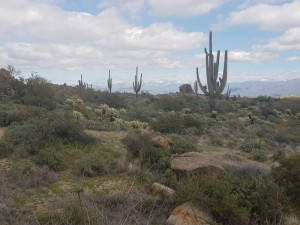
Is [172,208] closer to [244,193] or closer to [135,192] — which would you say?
[135,192]

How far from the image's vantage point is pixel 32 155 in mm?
8844

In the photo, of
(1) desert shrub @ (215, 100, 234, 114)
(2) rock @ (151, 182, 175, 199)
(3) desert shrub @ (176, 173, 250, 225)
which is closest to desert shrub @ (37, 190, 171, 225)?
(2) rock @ (151, 182, 175, 199)

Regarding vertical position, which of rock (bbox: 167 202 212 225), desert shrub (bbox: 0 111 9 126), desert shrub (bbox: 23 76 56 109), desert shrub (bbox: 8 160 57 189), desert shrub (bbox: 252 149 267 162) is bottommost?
desert shrub (bbox: 252 149 267 162)

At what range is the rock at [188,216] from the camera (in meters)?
5.20

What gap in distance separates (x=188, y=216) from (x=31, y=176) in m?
4.01

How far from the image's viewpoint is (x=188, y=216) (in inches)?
209

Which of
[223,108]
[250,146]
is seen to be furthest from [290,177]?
[223,108]

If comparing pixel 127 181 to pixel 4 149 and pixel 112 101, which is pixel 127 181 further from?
pixel 112 101

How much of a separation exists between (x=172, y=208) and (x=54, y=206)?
235 cm

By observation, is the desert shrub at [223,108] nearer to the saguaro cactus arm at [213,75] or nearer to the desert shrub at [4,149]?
the saguaro cactus arm at [213,75]

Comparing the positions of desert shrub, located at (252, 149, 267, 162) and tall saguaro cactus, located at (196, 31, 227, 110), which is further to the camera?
tall saguaro cactus, located at (196, 31, 227, 110)

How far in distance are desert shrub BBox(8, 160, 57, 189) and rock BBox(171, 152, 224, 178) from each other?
3164 millimetres

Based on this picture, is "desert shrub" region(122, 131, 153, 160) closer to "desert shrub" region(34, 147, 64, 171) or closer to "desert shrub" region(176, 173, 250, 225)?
"desert shrub" region(34, 147, 64, 171)

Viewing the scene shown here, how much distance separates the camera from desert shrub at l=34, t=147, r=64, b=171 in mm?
7957
